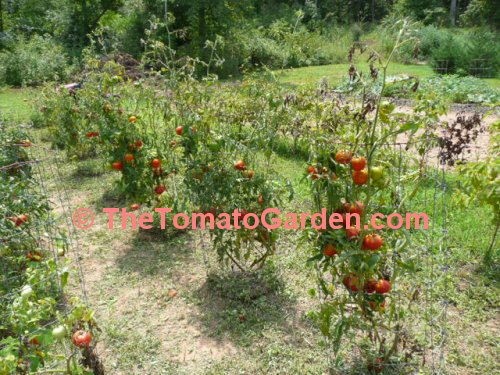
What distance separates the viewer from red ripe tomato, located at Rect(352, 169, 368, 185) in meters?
1.70

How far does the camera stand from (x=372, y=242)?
1.77m

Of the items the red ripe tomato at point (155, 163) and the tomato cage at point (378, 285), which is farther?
the red ripe tomato at point (155, 163)

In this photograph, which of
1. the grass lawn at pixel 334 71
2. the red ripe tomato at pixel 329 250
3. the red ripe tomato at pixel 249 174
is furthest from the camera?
the grass lawn at pixel 334 71

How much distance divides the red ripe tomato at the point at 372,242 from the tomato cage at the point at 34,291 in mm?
1212

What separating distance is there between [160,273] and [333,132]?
5.83 feet

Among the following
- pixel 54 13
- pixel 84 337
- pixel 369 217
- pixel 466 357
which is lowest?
pixel 466 357

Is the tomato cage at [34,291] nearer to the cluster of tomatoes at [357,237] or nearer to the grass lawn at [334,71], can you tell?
the cluster of tomatoes at [357,237]

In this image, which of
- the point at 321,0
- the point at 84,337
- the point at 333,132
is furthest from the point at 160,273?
the point at 321,0

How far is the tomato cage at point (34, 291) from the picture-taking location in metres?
1.54

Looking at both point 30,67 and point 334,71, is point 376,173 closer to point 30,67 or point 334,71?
point 334,71

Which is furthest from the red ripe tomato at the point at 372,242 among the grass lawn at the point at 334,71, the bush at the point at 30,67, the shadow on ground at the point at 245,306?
the bush at the point at 30,67

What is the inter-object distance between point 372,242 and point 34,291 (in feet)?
4.59

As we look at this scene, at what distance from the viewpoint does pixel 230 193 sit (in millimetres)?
2746

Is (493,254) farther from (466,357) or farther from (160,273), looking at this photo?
(160,273)
